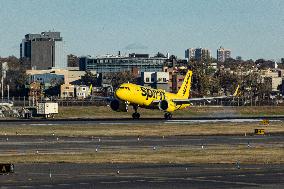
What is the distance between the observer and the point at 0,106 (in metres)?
164

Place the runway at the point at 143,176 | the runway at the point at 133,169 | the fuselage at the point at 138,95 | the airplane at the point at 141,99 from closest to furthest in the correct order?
the runway at the point at 143,176
the runway at the point at 133,169
the fuselage at the point at 138,95
the airplane at the point at 141,99

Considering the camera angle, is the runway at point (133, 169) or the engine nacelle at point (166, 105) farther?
the engine nacelle at point (166, 105)

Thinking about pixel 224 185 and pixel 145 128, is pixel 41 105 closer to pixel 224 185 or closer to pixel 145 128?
pixel 145 128

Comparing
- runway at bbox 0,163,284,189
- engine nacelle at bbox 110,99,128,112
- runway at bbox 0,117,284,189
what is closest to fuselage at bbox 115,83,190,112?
engine nacelle at bbox 110,99,128,112

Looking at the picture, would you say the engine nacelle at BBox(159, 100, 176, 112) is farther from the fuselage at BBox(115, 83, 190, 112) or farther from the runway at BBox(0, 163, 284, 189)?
the runway at BBox(0, 163, 284, 189)

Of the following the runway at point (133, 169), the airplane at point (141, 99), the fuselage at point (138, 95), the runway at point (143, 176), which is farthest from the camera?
the airplane at point (141, 99)

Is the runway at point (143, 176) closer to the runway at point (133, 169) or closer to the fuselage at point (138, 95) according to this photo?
the runway at point (133, 169)

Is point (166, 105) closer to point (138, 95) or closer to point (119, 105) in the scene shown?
point (138, 95)

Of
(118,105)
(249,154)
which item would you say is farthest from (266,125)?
(249,154)

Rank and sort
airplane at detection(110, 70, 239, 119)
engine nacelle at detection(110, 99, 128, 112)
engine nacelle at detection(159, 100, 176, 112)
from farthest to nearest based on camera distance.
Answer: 1. engine nacelle at detection(159, 100, 176, 112)
2. engine nacelle at detection(110, 99, 128, 112)
3. airplane at detection(110, 70, 239, 119)

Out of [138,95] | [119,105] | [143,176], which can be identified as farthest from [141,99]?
[143,176]

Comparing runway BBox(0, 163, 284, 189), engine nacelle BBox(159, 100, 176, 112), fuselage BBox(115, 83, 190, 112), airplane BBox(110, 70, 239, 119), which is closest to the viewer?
runway BBox(0, 163, 284, 189)

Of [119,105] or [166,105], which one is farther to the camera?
[166,105]

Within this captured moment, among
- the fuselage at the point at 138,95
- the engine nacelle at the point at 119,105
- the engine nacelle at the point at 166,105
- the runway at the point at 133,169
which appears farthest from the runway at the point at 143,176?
the engine nacelle at the point at 166,105
